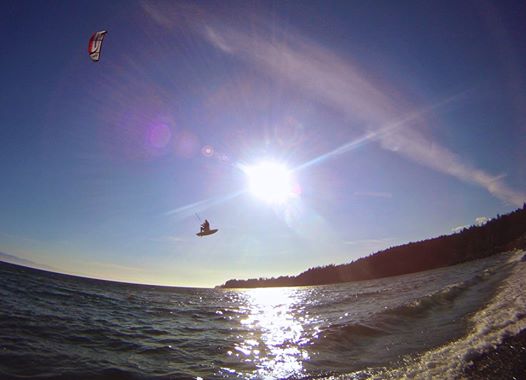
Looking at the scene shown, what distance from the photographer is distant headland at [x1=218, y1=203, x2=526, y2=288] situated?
74.5 m

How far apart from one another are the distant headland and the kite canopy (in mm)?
70330

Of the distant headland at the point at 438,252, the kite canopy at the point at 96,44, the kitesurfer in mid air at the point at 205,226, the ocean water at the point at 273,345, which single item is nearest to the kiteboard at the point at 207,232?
the kitesurfer in mid air at the point at 205,226

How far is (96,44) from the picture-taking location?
61.9 feet

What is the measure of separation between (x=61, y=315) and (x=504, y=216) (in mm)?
104448

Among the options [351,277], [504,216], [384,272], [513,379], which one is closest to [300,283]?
[351,277]

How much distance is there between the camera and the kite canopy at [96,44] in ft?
60.0

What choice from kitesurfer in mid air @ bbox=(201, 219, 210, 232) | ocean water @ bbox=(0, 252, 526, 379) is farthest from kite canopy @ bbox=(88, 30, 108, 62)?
ocean water @ bbox=(0, 252, 526, 379)

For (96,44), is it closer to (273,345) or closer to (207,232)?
(207,232)

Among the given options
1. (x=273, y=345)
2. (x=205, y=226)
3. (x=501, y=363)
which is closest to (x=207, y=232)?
(x=205, y=226)

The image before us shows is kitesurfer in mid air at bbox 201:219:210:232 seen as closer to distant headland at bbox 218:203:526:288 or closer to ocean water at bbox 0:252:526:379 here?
ocean water at bbox 0:252:526:379

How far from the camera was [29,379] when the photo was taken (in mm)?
8180

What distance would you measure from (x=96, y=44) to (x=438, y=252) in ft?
387

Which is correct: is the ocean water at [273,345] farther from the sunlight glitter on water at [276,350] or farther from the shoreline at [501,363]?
the shoreline at [501,363]

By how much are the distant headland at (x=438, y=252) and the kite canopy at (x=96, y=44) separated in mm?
70330
